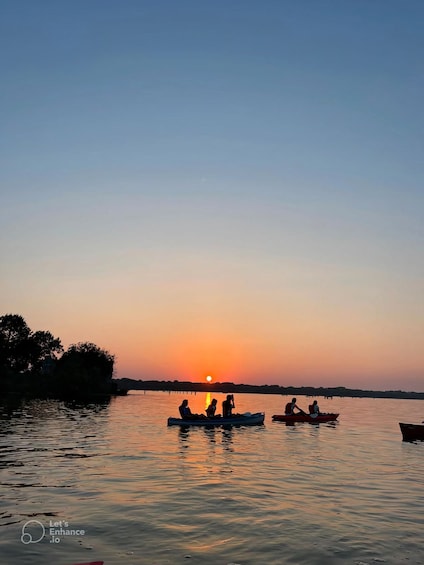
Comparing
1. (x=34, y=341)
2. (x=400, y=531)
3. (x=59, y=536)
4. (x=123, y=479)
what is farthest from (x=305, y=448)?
(x=34, y=341)

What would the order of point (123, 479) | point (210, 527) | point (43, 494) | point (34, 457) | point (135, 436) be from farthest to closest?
point (135, 436) → point (34, 457) → point (123, 479) → point (43, 494) → point (210, 527)

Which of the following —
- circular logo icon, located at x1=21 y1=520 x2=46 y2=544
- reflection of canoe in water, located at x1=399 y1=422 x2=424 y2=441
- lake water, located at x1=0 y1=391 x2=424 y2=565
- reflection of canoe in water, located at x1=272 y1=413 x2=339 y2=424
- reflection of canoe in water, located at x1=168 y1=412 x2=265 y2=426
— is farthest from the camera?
reflection of canoe in water, located at x1=272 y1=413 x2=339 y2=424

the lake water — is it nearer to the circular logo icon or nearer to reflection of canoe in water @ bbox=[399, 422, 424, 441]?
the circular logo icon

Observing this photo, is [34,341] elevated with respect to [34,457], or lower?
elevated

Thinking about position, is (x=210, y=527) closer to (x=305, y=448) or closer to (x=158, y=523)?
(x=158, y=523)

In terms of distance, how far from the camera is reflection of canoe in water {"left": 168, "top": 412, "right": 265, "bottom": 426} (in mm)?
47000

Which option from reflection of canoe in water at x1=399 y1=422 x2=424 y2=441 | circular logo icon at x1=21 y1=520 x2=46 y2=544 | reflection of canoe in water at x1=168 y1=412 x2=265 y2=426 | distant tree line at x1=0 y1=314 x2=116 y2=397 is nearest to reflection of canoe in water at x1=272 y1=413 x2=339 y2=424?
reflection of canoe in water at x1=168 y1=412 x2=265 y2=426

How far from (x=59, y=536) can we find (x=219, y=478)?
11114 millimetres

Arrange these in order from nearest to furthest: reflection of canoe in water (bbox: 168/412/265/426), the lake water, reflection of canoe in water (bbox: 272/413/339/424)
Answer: the lake water, reflection of canoe in water (bbox: 168/412/265/426), reflection of canoe in water (bbox: 272/413/339/424)

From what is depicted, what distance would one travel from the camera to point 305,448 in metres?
37.1

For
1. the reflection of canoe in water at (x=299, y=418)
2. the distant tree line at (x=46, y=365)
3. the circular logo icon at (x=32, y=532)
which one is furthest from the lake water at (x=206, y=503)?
the distant tree line at (x=46, y=365)

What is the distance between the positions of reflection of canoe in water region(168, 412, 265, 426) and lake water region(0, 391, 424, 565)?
32.9 feet

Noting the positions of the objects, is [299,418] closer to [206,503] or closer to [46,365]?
[206,503]

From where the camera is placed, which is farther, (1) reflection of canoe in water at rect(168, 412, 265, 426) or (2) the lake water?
(1) reflection of canoe in water at rect(168, 412, 265, 426)
